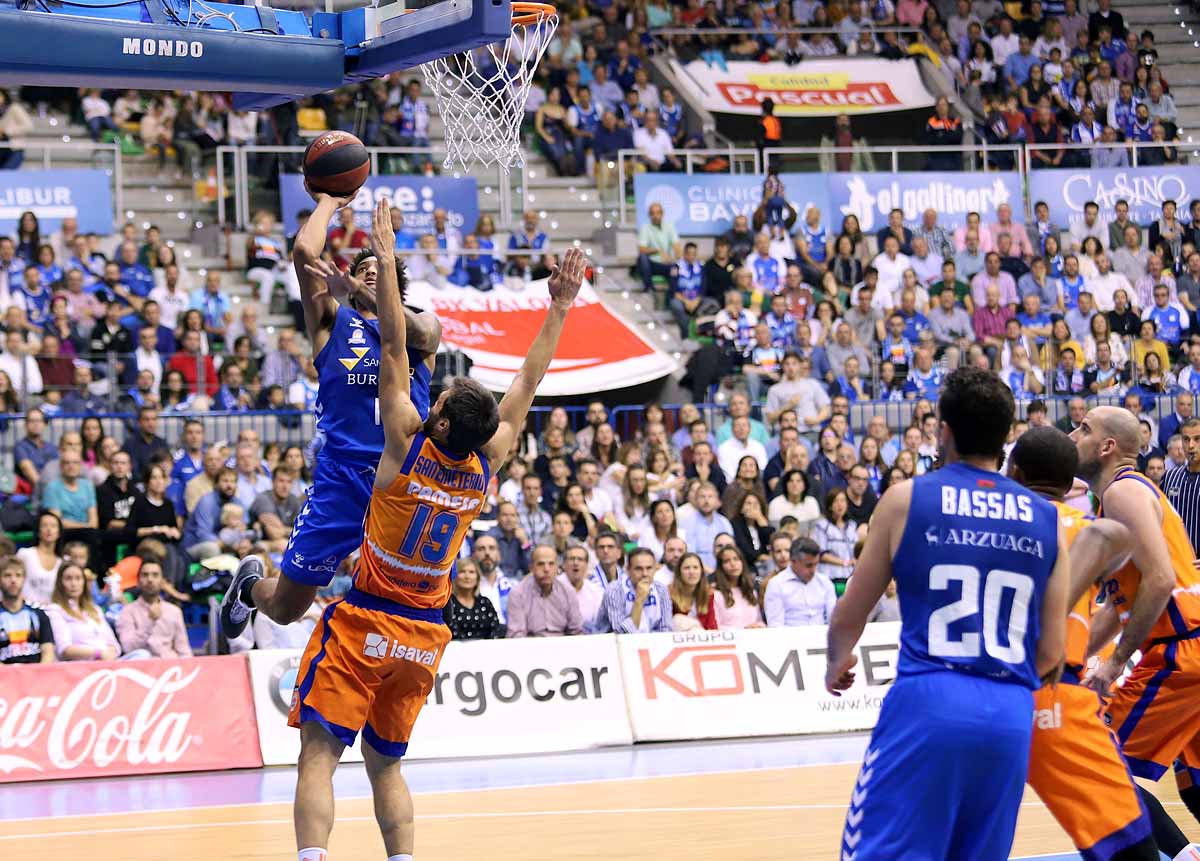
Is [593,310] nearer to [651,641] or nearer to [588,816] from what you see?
[651,641]

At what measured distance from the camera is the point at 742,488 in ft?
50.2

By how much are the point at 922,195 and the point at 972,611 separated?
671 inches

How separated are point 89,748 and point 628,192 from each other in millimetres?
11373

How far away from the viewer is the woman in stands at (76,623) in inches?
483

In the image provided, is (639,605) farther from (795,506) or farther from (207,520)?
(207,520)

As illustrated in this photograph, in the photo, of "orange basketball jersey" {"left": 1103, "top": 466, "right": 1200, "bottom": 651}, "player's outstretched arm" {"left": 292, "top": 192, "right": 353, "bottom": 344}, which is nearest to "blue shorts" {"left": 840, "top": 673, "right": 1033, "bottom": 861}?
"orange basketball jersey" {"left": 1103, "top": 466, "right": 1200, "bottom": 651}

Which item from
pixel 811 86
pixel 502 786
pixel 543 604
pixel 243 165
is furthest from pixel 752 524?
pixel 811 86

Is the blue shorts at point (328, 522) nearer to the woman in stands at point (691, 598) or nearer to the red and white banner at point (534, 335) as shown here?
the woman in stands at point (691, 598)

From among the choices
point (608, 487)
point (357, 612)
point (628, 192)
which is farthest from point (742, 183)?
point (357, 612)

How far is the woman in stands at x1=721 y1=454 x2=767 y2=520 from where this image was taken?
15211mm

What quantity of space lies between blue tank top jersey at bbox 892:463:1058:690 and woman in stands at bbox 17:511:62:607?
932 cm

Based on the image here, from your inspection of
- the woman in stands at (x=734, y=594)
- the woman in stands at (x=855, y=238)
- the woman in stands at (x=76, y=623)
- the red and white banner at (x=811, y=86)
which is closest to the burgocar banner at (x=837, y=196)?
the woman in stands at (x=855, y=238)

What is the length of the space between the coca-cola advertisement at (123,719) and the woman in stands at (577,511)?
358 cm

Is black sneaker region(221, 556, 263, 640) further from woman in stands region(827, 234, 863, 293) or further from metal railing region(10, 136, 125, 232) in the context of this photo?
woman in stands region(827, 234, 863, 293)
